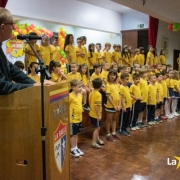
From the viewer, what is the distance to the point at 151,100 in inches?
182

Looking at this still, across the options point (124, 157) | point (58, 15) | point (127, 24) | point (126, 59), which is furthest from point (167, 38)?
Answer: point (124, 157)

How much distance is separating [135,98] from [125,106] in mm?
365

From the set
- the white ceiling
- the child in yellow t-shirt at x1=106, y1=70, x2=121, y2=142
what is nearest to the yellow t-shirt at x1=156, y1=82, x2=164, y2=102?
the child in yellow t-shirt at x1=106, y1=70, x2=121, y2=142

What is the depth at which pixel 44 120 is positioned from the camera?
114 cm

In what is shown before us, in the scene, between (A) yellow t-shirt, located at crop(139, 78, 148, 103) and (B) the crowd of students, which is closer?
(B) the crowd of students

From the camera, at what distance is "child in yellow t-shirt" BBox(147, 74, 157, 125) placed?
181 inches

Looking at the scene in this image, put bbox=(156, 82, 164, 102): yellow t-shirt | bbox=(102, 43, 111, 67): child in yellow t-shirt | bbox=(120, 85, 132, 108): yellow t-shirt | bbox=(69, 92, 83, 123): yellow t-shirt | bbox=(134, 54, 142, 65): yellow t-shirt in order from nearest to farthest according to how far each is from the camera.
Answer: bbox=(69, 92, 83, 123): yellow t-shirt
bbox=(120, 85, 132, 108): yellow t-shirt
bbox=(156, 82, 164, 102): yellow t-shirt
bbox=(102, 43, 111, 67): child in yellow t-shirt
bbox=(134, 54, 142, 65): yellow t-shirt

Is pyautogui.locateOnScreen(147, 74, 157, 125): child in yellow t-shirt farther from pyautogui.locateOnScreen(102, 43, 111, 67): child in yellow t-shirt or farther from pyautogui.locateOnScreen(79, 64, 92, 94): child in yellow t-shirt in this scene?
pyautogui.locateOnScreen(102, 43, 111, 67): child in yellow t-shirt

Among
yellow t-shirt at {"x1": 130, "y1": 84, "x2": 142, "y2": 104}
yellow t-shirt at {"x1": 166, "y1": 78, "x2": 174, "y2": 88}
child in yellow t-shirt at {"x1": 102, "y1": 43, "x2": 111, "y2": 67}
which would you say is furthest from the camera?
child in yellow t-shirt at {"x1": 102, "y1": 43, "x2": 111, "y2": 67}

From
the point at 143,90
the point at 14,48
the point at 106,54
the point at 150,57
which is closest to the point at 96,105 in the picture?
the point at 143,90

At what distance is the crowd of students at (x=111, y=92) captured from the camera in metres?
3.21

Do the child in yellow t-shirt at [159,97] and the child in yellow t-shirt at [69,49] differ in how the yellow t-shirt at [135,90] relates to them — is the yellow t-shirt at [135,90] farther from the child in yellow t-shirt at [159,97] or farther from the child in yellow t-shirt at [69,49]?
the child in yellow t-shirt at [69,49]

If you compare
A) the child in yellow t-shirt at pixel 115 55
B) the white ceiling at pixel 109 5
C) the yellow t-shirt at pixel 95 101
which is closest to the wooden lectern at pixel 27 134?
the yellow t-shirt at pixel 95 101

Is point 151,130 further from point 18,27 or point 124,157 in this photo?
point 18,27
